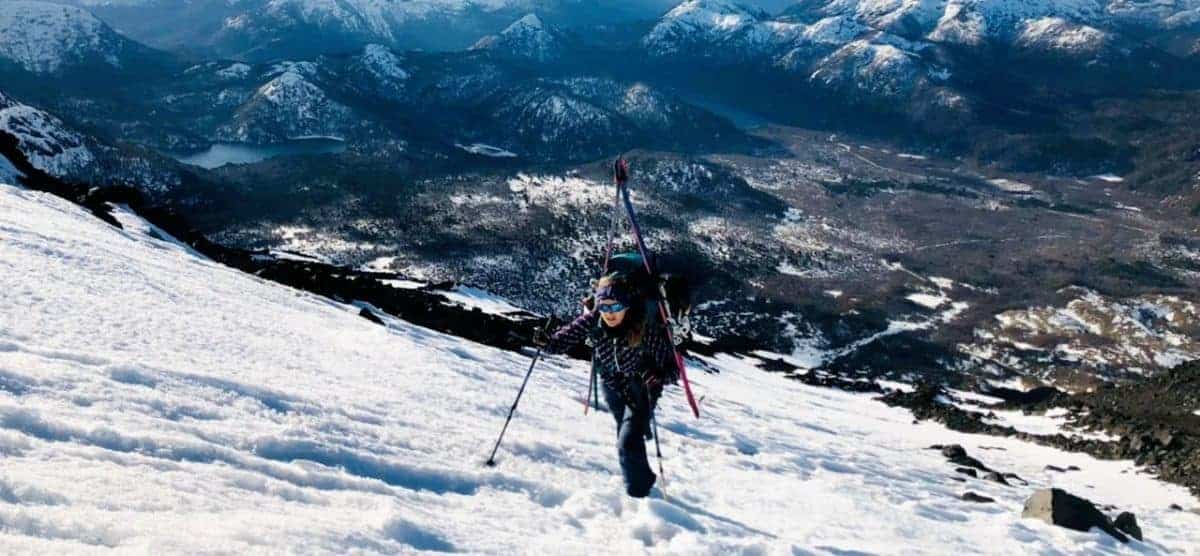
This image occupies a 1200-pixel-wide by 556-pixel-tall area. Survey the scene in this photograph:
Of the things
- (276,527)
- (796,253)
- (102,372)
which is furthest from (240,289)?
(796,253)

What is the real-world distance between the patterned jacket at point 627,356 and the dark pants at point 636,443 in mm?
171

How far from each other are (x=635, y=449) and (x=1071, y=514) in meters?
9.17

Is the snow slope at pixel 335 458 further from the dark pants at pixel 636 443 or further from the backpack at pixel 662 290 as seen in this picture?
the backpack at pixel 662 290

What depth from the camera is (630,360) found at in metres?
9.39

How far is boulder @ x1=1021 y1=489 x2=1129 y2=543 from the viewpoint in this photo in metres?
12.5

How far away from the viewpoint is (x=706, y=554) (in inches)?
305

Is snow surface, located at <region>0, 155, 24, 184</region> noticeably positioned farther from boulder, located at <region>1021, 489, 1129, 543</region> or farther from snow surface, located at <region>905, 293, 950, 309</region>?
snow surface, located at <region>905, 293, 950, 309</region>

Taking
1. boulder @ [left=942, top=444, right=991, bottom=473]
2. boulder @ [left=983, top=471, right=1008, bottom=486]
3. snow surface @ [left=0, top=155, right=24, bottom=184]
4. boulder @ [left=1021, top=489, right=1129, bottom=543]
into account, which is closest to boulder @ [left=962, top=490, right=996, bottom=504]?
boulder @ [left=1021, top=489, right=1129, bottom=543]

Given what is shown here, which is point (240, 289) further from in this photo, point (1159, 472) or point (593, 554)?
point (1159, 472)

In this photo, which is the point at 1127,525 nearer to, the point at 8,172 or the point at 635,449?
the point at 635,449

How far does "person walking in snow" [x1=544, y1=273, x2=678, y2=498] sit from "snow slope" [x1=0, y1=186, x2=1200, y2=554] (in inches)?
23.7

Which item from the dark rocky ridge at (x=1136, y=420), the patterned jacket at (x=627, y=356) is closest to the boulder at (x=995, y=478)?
the dark rocky ridge at (x=1136, y=420)

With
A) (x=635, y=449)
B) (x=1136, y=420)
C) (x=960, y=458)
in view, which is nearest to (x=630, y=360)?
(x=635, y=449)

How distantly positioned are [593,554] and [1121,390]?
2372 inches
